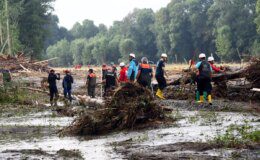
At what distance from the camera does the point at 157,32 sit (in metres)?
118

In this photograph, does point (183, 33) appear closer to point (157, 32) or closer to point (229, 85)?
point (157, 32)

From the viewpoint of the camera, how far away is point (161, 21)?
116m

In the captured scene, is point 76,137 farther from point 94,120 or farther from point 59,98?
point 59,98

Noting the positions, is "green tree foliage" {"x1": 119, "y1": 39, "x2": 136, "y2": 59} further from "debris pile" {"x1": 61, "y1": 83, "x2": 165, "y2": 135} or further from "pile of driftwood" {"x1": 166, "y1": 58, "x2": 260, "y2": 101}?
"debris pile" {"x1": 61, "y1": 83, "x2": 165, "y2": 135}

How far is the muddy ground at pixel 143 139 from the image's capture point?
971 centimetres

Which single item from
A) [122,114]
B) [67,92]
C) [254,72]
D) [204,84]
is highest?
[254,72]

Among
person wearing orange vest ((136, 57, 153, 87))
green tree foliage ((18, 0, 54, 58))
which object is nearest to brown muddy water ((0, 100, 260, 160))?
person wearing orange vest ((136, 57, 153, 87))

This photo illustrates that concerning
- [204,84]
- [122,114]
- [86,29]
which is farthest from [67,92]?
[86,29]

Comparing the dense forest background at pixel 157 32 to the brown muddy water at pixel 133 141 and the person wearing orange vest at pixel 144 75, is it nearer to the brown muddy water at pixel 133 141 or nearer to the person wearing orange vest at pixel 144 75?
the person wearing orange vest at pixel 144 75

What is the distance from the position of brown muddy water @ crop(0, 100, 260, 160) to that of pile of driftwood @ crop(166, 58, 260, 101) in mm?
3872

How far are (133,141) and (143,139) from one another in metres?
0.27

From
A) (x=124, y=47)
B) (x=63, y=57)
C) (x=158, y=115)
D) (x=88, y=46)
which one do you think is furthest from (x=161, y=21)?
(x=158, y=115)

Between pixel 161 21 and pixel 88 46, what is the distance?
20.1m

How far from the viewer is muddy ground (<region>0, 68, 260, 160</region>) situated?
971cm
